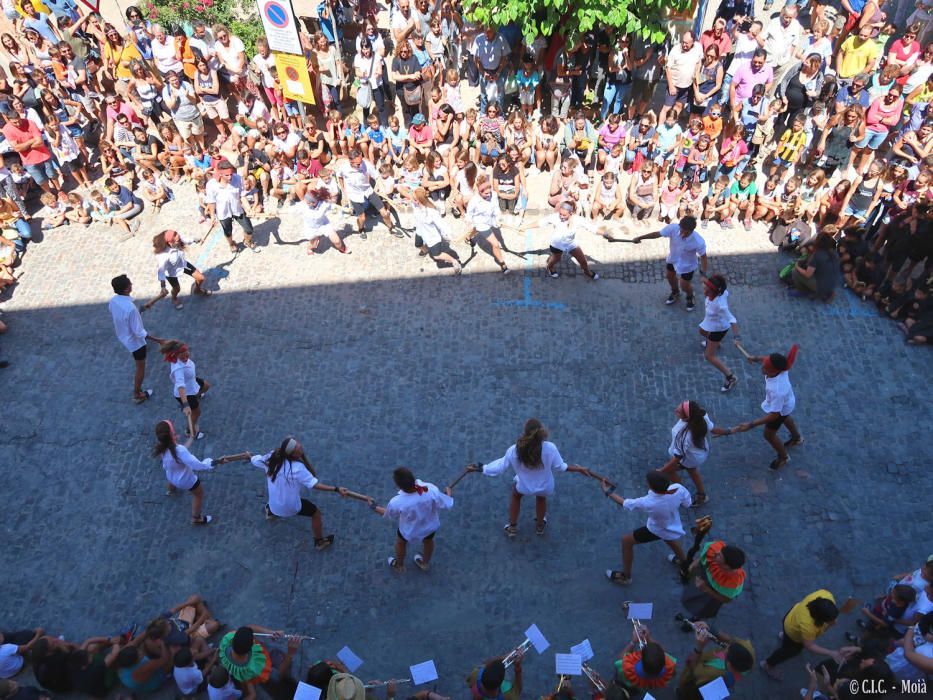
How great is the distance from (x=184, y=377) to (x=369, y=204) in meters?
4.34

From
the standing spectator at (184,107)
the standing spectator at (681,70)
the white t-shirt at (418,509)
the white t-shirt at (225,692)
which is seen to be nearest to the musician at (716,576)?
the white t-shirt at (418,509)

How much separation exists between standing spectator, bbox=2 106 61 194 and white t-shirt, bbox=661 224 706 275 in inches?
387

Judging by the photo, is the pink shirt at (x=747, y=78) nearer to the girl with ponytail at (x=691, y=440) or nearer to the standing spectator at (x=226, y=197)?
the girl with ponytail at (x=691, y=440)

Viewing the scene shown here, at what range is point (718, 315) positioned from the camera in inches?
306

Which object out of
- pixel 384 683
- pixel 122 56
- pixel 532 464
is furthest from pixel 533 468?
pixel 122 56

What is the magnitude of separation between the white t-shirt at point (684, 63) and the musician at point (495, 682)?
9.47 metres

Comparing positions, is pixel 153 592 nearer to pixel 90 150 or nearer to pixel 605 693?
pixel 605 693

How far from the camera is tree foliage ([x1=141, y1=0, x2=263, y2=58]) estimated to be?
13.7 metres

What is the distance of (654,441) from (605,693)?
10.4ft

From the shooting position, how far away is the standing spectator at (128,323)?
785 cm

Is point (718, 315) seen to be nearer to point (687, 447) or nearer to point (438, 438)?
point (687, 447)

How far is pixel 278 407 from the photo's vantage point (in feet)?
27.3

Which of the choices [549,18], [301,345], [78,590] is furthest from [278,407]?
[549,18]

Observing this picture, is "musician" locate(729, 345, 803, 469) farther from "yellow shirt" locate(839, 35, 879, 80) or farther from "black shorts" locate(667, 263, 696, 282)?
"yellow shirt" locate(839, 35, 879, 80)
